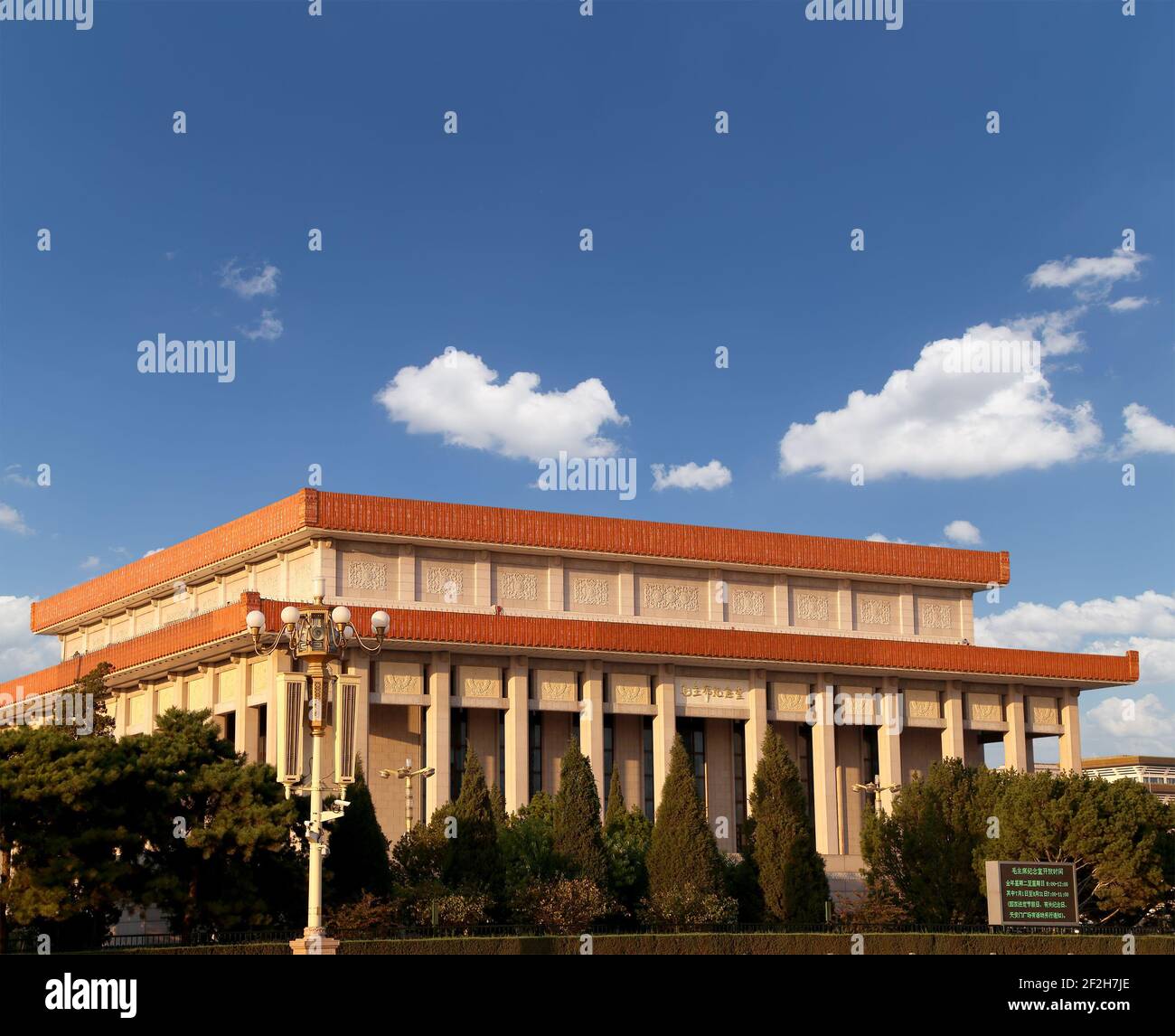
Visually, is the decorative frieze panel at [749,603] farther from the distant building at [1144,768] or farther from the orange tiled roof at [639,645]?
the distant building at [1144,768]

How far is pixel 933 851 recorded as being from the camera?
41281 millimetres

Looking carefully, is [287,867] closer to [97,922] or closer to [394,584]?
[97,922]

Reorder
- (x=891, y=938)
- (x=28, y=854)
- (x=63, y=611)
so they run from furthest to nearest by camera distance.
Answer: (x=63, y=611) < (x=891, y=938) < (x=28, y=854)

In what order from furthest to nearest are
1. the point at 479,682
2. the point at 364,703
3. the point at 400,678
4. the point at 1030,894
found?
1. the point at 479,682
2. the point at 400,678
3. the point at 364,703
4. the point at 1030,894

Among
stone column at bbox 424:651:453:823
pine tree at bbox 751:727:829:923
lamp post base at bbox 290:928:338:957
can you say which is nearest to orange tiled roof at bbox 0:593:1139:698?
stone column at bbox 424:651:453:823

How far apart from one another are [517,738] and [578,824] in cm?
969

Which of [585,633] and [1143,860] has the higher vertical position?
[585,633]

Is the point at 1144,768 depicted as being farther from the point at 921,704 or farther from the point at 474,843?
the point at 474,843

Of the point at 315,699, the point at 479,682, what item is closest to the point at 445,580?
the point at 479,682

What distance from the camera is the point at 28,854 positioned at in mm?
31000

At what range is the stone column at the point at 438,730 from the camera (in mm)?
48312

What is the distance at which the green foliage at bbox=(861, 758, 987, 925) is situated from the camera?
40.8 metres

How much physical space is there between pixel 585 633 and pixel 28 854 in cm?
2285
